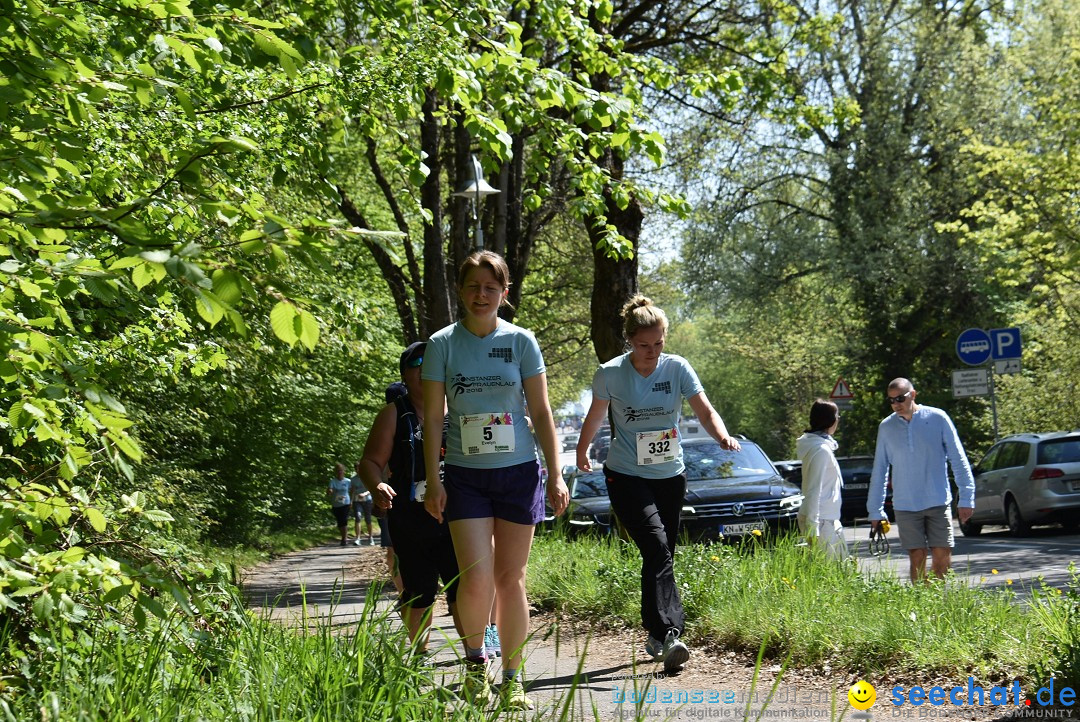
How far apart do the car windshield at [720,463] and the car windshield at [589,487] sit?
99cm

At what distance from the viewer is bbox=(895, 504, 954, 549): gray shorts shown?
8.74 metres

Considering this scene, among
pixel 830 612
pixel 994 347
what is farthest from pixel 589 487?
pixel 994 347

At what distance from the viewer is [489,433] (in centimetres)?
562

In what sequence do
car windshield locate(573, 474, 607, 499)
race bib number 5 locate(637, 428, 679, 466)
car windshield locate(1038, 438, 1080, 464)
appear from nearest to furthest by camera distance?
race bib number 5 locate(637, 428, 679, 466) → car windshield locate(573, 474, 607, 499) → car windshield locate(1038, 438, 1080, 464)

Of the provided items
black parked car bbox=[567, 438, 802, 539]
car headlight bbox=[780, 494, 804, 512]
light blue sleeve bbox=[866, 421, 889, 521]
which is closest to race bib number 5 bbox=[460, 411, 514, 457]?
light blue sleeve bbox=[866, 421, 889, 521]

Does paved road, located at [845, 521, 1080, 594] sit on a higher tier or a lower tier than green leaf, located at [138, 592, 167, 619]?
lower

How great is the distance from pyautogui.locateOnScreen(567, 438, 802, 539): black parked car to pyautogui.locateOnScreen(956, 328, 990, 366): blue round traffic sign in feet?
25.3

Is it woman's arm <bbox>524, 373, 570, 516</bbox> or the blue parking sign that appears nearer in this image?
woman's arm <bbox>524, 373, 570, 516</bbox>

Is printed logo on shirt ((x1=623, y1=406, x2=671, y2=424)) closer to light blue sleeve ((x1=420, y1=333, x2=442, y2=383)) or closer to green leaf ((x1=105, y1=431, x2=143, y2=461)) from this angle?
light blue sleeve ((x1=420, y1=333, x2=442, y2=383))

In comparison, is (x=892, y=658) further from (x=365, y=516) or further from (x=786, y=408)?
(x=786, y=408)

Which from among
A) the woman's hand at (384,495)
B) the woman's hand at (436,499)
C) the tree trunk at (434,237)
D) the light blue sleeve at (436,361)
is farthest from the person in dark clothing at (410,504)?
the tree trunk at (434,237)

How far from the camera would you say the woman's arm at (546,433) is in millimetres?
5680

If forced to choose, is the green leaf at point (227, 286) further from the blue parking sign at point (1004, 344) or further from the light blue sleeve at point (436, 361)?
the blue parking sign at point (1004, 344)

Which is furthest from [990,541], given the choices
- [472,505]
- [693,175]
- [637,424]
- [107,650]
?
[107,650]
